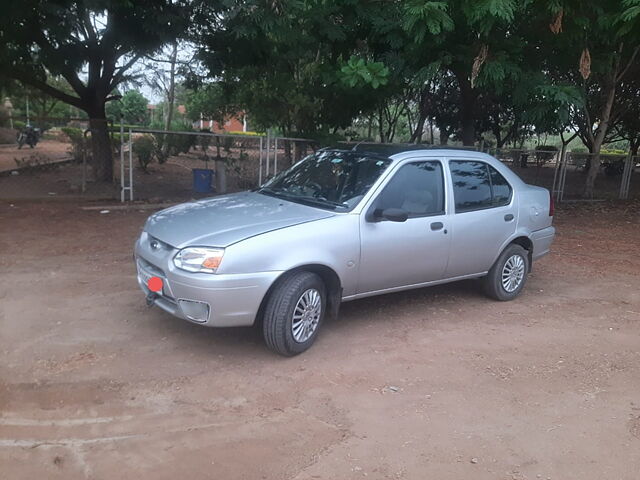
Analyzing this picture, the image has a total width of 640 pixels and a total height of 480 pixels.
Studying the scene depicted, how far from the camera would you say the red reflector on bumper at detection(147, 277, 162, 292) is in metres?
4.34

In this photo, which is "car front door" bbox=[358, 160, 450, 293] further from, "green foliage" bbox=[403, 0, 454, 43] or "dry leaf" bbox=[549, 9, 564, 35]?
"dry leaf" bbox=[549, 9, 564, 35]

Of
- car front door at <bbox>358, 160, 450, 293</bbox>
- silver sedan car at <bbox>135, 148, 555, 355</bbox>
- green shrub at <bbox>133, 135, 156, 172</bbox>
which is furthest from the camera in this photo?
green shrub at <bbox>133, 135, 156, 172</bbox>

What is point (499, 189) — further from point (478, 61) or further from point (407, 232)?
point (478, 61)

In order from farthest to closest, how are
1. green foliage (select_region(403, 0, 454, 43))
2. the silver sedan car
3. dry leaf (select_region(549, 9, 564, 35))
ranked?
→ dry leaf (select_region(549, 9, 564, 35)) → green foliage (select_region(403, 0, 454, 43)) → the silver sedan car

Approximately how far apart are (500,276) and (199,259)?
11.4 feet

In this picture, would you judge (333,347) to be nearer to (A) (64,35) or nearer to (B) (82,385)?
(B) (82,385)

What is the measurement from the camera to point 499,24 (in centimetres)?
845

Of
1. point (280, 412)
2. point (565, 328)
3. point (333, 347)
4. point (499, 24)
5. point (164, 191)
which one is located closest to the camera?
point (280, 412)

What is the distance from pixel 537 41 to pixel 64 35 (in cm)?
812

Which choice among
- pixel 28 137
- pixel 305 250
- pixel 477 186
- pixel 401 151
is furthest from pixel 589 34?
pixel 28 137

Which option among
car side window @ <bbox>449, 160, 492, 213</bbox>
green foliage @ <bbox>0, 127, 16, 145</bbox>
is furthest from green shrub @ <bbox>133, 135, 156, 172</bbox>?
green foliage @ <bbox>0, 127, 16, 145</bbox>

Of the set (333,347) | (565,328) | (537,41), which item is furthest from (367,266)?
(537,41)

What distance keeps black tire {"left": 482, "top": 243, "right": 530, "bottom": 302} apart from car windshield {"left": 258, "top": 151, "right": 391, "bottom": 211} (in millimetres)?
1842

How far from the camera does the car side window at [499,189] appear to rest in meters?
5.97
